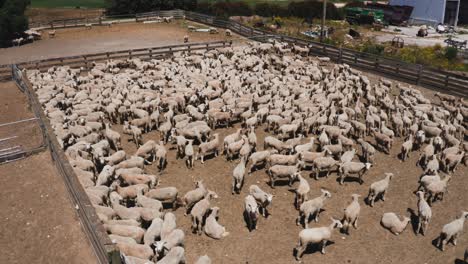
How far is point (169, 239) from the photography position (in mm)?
9250

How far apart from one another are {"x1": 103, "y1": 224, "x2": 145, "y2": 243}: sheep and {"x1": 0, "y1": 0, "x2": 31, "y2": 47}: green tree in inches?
1399

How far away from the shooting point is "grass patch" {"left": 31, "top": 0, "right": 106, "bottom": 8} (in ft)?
230

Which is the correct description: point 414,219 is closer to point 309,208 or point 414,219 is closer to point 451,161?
point 309,208

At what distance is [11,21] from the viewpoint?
37.5 meters

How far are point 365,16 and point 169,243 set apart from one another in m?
53.8

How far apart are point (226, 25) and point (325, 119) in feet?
95.5

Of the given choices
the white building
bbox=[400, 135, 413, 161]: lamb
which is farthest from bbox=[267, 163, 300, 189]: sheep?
the white building

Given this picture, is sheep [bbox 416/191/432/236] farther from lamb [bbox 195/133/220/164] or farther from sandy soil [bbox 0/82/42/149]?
sandy soil [bbox 0/82/42/149]

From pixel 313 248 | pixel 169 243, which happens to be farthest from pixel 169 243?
pixel 313 248

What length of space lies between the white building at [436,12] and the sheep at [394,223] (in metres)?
53.8

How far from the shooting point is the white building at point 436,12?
56.2m

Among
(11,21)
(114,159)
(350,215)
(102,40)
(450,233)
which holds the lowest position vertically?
(450,233)

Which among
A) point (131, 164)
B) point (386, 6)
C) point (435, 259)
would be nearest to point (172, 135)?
point (131, 164)

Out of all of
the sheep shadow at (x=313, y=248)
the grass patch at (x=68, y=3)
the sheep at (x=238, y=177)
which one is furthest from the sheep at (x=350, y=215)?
the grass patch at (x=68, y=3)
